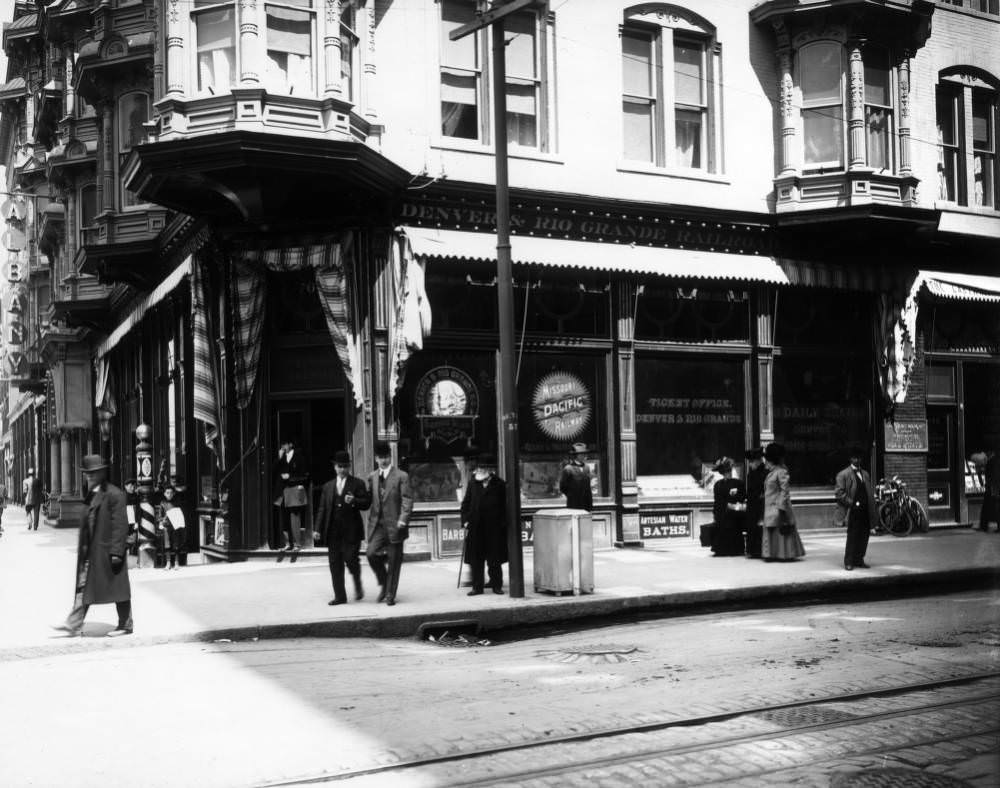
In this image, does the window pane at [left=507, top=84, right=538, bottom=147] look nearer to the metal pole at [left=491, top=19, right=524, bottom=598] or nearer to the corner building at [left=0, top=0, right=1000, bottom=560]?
the corner building at [left=0, top=0, right=1000, bottom=560]

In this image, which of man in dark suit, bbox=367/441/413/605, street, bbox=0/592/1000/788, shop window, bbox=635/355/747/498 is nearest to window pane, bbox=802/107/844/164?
shop window, bbox=635/355/747/498

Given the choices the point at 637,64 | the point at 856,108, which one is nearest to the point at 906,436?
the point at 856,108

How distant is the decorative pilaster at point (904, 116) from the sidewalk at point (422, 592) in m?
7.23

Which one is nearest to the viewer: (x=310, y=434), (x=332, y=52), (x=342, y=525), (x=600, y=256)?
(x=342, y=525)

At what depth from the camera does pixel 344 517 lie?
41.5 ft

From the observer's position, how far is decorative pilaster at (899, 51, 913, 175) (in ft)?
68.5

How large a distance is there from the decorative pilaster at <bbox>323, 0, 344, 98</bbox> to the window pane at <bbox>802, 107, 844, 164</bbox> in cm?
917

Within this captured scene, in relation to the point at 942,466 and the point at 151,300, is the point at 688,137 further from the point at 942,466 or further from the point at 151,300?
the point at 151,300

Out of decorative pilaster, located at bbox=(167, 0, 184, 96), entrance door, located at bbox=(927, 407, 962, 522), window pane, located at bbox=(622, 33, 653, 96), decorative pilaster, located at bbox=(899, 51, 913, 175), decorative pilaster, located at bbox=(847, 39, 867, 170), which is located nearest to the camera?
decorative pilaster, located at bbox=(167, 0, 184, 96)

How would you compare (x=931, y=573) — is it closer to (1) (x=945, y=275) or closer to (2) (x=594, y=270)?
(2) (x=594, y=270)

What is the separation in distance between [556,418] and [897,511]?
714 centimetres

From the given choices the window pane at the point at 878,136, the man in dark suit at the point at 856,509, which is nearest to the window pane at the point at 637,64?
the window pane at the point at 878,136

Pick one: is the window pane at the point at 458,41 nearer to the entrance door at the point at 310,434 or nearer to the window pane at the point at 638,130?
the window pane at the point at 638,130

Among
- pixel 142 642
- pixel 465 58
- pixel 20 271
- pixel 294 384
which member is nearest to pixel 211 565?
pixel 294 384
